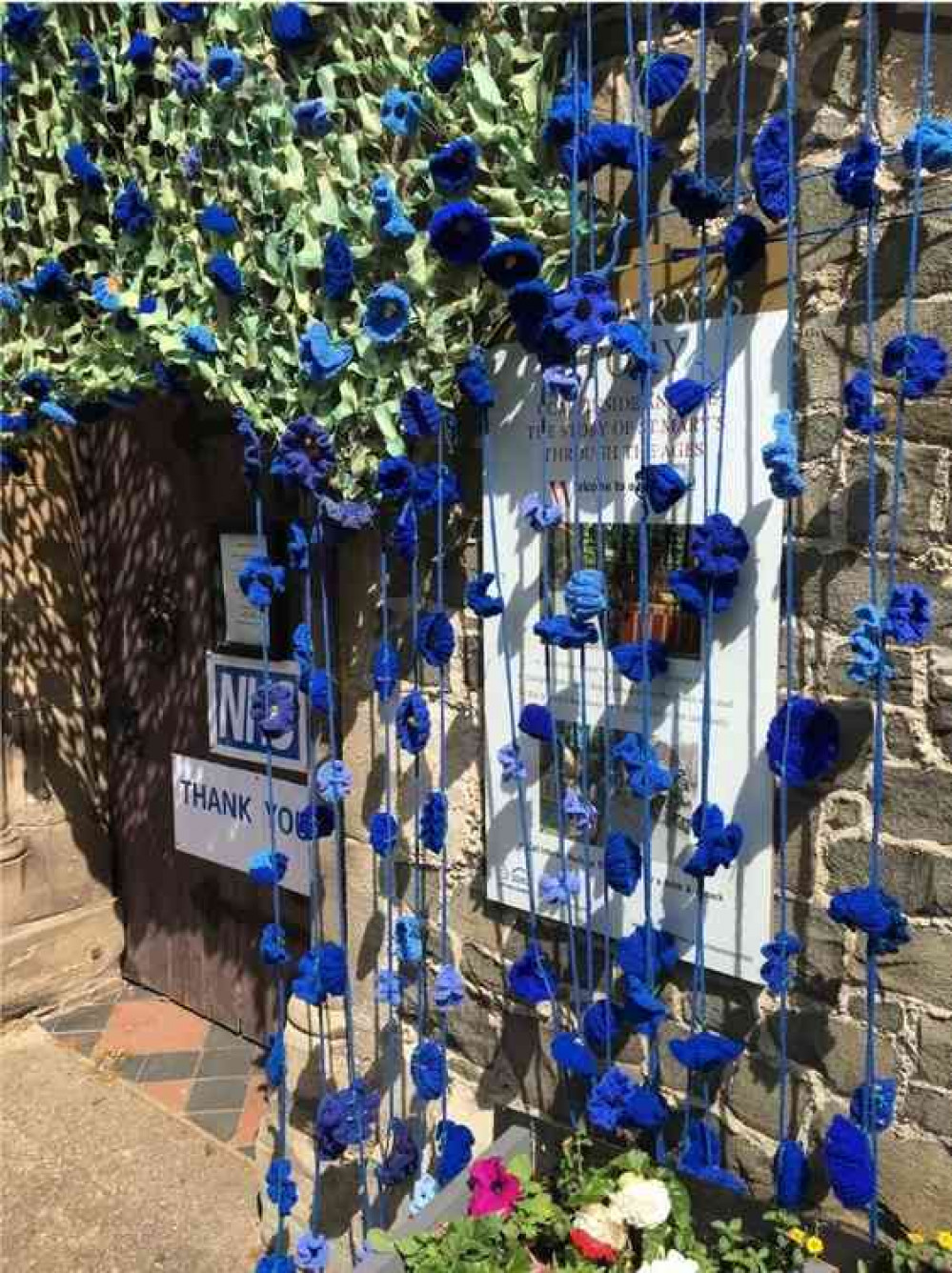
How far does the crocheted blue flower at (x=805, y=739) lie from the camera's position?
5.99ft

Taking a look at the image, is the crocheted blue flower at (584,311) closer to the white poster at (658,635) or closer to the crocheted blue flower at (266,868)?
the white poster at (658,635)

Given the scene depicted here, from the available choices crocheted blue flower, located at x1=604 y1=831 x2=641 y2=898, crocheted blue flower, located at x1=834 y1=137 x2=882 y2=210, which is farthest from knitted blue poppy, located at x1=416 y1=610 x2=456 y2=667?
crocheted blue flower, located at x1=834 y1=137 x2=882 y2=210

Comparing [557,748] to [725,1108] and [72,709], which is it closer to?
[725,1108]

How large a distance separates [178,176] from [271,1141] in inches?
110

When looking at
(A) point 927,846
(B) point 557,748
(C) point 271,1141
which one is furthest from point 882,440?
(C) point 271,1141

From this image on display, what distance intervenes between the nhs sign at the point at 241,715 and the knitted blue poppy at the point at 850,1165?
80.8 inches

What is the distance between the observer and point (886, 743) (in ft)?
6.10

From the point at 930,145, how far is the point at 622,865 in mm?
1372

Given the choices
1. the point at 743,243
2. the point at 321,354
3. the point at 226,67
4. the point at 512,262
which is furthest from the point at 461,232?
the point at 226,67

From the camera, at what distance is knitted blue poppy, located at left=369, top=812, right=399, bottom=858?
2.47m

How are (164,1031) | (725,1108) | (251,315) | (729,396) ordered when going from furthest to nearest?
(164,1031)
(251,315)
(725,1108)
(729,396)

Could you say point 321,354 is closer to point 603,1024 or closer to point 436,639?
point 436,639

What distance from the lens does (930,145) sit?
5.18 ft

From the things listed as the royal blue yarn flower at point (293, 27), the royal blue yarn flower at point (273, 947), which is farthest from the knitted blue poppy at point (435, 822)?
the royal blue yarn flower at point (293, 27)
